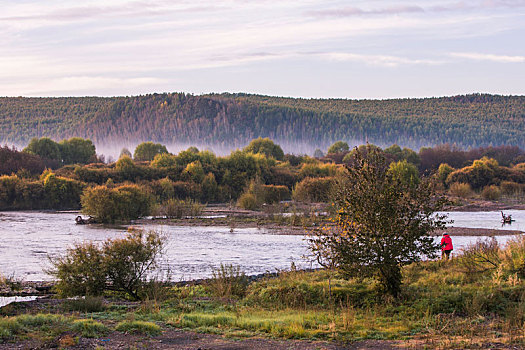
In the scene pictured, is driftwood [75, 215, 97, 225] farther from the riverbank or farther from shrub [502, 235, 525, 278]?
shrub [502, 235, 525, 278]

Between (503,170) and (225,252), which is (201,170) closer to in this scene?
(503,170)

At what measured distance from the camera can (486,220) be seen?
178ft

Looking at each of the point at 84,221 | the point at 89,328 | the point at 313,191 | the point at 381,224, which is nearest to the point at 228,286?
the point at 381,224

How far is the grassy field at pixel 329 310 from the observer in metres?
13.2

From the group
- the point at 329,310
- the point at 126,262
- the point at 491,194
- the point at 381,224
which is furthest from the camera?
the point at 491,194

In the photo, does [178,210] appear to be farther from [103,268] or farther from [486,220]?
[103,268]

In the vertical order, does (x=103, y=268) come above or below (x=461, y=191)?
above

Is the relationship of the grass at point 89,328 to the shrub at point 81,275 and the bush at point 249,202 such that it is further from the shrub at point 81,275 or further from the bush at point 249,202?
the bush at point 249,202

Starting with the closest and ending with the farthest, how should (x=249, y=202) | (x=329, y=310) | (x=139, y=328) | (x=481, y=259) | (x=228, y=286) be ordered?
(x=139, y=328) → (x=329, y=310) → (x=228, y=286) → (x=481, y=259) → (x=249, y=202)

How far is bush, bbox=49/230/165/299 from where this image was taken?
1845 centimetres

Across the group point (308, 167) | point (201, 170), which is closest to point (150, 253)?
point (201, 170)

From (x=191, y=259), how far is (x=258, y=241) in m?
9.41

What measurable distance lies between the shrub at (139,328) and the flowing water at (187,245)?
27.0ft

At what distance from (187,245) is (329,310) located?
2129 centimetres
